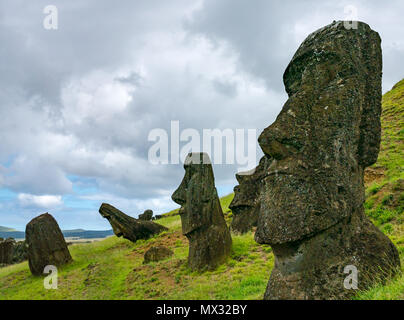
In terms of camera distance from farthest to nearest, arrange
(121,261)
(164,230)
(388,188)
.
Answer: (164,230)
(121,261)
(388,188)

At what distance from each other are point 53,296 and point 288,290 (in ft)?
38.2

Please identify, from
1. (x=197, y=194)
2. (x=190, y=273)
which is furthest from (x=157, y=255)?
(x=197, y=194)

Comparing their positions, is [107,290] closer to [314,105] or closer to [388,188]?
[314,105]

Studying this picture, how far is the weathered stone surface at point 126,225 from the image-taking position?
22.5m

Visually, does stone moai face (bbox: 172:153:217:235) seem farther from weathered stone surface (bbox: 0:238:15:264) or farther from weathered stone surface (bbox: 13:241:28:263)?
weathered stone surface (bbox: 0:238:15:264)

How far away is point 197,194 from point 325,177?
7747 mm

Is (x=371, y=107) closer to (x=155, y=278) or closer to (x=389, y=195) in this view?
(x=389, y=195)

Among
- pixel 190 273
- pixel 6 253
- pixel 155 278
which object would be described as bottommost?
pixel 6 253

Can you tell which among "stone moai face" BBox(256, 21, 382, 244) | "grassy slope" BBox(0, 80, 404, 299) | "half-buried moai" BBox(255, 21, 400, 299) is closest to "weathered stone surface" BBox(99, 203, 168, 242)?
"grassy slope" BBox(0, 80, 404, 299)

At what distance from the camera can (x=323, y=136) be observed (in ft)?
19.4

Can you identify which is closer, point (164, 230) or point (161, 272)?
point (161, 272)

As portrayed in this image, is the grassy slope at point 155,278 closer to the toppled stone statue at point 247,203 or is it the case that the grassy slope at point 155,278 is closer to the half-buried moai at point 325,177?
the toppled stone statue at point 247,203

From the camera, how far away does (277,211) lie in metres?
5.66

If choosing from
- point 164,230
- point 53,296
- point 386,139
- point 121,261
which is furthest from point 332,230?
point 164,230
